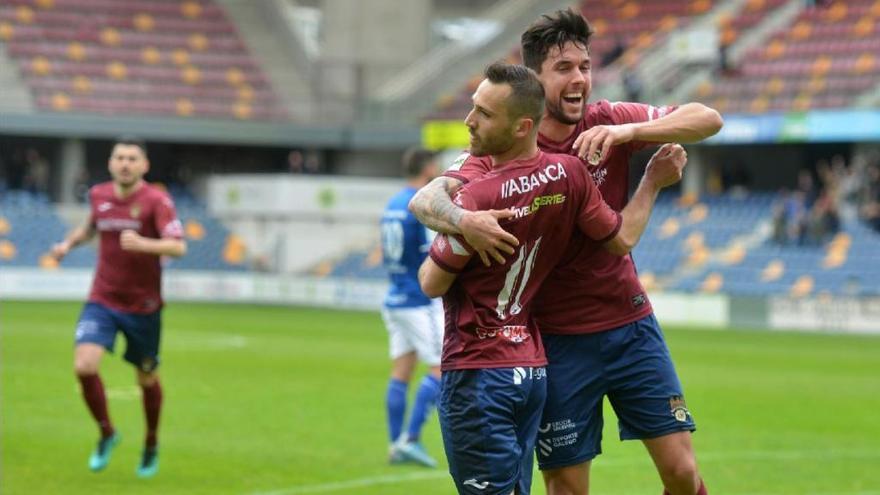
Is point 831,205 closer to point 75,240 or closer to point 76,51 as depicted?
point 76,51

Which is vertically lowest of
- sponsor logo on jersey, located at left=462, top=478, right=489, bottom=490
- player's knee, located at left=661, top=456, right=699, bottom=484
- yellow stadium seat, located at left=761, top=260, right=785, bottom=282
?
yellow stadium seat, located at left=761, top=260, right=785, bottom=282

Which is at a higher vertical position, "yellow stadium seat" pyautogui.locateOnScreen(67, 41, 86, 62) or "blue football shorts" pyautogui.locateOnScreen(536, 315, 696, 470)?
"yellow stadium seat" pyautogui.locateOnScreen(67, 41, 86, 62)

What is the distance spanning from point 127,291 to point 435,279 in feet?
19.0

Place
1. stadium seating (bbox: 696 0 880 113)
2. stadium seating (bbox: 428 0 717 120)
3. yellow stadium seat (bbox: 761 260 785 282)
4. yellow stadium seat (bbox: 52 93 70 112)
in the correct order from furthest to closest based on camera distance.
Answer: stadium seating (bbox: 428 0 717 120)
yellow stadium seat (bbox: 52 93 70 112)
stadium seating (bbox: 696 0 880 113)
yellow stadium seat (bbox: 761 260 785 282)

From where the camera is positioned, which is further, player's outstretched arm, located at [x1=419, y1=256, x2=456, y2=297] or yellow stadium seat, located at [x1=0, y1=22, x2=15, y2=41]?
yellow stadium seat, located at [x1=0, y1=22, x2=15, y2=41]

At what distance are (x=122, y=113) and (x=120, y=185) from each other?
33686 millimetres

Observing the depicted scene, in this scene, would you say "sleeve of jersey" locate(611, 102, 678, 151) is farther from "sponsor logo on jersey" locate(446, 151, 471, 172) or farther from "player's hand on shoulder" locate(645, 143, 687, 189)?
"sponsor logo on jersey" locate(446, 151, 471, 172)

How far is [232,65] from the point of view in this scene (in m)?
48.0

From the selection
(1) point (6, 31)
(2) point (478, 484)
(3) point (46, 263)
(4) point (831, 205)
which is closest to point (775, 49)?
(4) point (831, 205)

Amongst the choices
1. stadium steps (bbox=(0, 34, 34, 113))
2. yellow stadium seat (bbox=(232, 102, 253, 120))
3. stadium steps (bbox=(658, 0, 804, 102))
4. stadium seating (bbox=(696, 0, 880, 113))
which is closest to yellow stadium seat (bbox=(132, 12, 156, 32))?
yellow stadium seat (bbox=(232, 102, 253, 120))

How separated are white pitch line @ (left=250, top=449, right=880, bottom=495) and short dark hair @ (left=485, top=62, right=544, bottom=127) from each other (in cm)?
518

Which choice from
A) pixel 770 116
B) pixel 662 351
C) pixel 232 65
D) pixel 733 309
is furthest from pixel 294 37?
pixel 662 351

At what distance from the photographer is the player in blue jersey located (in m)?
12.2

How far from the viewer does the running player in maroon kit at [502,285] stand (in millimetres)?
5930
